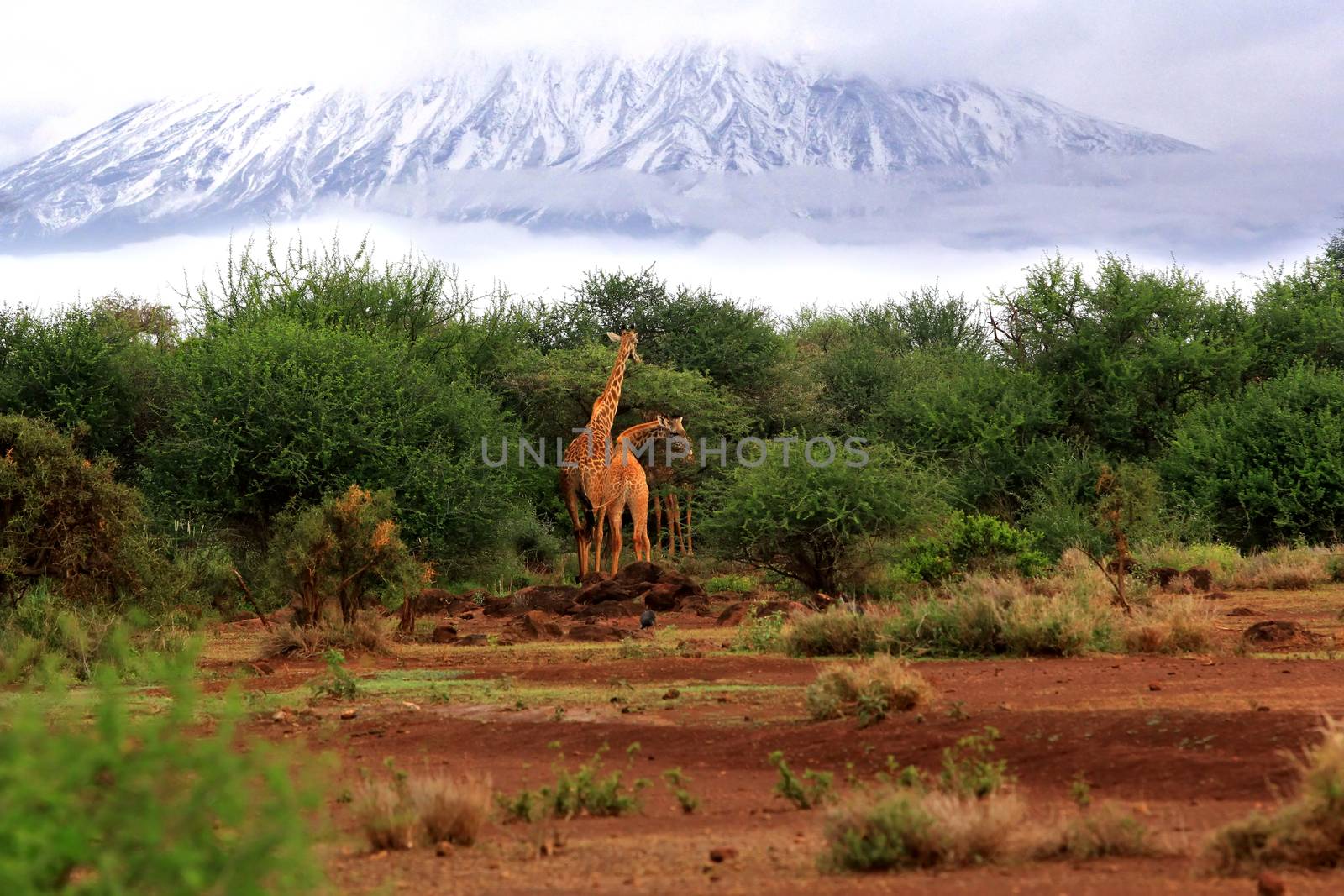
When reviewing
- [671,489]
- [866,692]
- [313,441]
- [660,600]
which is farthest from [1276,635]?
[671,489]

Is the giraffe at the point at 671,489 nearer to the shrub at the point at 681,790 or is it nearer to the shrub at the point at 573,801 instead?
the shrub at the point at 681,790

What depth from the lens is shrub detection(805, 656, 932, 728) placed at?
923 centimetres

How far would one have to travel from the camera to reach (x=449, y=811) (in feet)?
20.7

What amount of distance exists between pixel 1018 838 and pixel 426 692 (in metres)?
6.99

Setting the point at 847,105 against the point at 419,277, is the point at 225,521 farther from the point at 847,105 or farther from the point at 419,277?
the point at 847,105

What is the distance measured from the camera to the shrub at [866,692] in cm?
923

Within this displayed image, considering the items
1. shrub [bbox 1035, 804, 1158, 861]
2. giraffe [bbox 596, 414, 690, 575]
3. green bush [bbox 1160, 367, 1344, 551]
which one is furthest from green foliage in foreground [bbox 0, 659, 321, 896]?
green bush [bbox 1160, 367, 1344, 551]

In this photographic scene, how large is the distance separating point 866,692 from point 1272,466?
70.1 ft

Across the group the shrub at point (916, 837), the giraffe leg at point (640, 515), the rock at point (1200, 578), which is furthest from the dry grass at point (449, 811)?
the giraffe leg at point (640, 515)

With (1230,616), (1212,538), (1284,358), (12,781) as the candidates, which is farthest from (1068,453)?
(12,781)

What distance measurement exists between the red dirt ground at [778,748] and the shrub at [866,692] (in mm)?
141

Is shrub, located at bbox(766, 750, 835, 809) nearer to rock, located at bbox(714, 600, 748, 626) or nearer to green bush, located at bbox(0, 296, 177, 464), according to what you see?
rock, located at bbox(714, 600, 748, 626)

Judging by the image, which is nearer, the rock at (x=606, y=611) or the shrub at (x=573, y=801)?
the shrub at (x=573, y=801)

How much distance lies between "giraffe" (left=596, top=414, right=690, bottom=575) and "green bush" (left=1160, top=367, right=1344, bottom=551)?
1108cm
